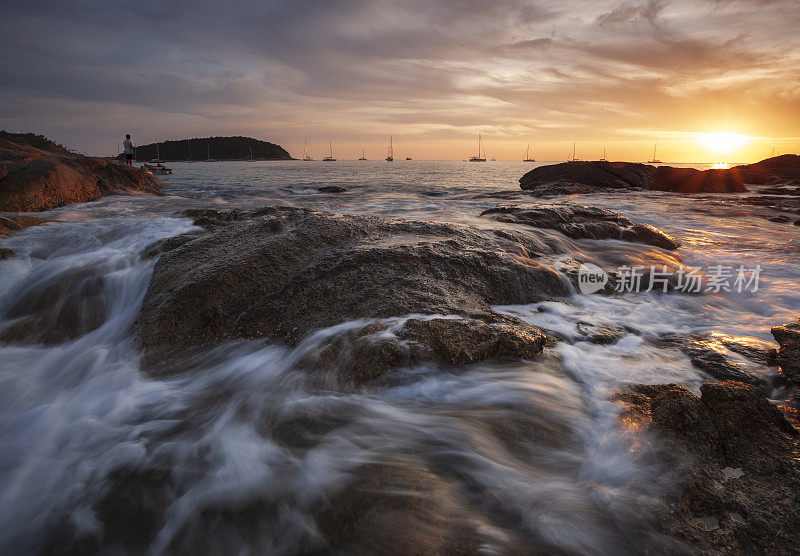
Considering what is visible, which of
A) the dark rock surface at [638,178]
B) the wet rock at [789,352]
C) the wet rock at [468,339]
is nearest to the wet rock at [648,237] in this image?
the wet rock at [789,352]

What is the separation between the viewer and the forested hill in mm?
135625

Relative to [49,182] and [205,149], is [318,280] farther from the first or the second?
[205,149]

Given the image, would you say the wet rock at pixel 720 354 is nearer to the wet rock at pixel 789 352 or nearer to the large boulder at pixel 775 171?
the wet rock at pixel 789 352

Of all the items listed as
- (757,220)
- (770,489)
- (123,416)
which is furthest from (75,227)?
(757,220)

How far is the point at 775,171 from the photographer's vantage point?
34438 millimetres

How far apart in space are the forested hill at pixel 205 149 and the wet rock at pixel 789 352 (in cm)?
15593

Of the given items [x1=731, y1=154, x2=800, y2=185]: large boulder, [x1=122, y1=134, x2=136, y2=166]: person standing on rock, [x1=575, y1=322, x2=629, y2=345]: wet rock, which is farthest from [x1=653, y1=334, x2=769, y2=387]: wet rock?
[x1=731, y1=154, x2=800, y2=185]: large boulder

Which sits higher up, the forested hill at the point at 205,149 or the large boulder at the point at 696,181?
the forested hill at the point at 205,149

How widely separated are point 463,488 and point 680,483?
1.09 m

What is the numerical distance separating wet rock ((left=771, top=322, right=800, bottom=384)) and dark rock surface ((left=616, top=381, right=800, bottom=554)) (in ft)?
2.87

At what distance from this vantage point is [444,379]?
9.46 ft

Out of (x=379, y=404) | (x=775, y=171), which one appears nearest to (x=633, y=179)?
(x=775, y=171)

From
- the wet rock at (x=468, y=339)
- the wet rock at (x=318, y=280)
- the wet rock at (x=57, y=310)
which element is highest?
the wet rock at (x=318, y=280)

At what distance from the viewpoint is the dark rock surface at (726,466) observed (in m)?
1.66
